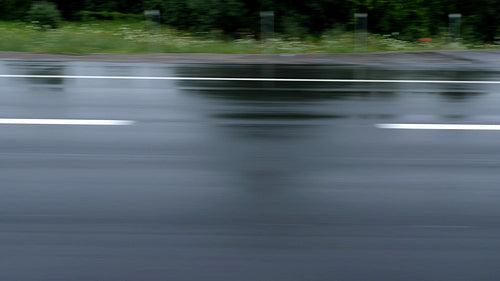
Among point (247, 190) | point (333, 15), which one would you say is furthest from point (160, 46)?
point (247, 190)

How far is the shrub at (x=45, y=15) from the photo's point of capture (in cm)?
2236

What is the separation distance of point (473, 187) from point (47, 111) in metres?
4.52

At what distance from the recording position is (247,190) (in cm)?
423

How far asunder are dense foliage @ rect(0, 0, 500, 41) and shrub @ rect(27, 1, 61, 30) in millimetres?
4160

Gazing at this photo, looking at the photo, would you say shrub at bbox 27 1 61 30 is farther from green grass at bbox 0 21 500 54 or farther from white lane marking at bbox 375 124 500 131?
white lane marking at bbox 375 124 500 131

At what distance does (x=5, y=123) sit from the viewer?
5988 mm

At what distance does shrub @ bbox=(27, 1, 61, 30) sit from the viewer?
73.4ft

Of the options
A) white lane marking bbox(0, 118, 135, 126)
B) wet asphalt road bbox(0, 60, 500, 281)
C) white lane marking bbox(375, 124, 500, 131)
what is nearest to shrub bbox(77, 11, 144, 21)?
wet asphalt road bbox(0, 60, 500, 281)

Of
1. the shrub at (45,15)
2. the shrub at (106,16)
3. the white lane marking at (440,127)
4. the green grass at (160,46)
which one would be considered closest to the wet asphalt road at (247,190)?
the white lane marking at (440,127)

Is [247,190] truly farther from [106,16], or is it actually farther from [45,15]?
[106,16]

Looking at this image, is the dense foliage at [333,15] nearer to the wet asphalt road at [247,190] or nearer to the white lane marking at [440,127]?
the wet asphalt road at [247,190]

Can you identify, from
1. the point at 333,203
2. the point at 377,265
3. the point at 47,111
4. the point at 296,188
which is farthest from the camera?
the point at 47,111

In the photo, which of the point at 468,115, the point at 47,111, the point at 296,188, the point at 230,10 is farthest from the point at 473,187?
the point at 230,10

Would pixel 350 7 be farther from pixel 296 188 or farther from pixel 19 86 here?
pixel 296 188
